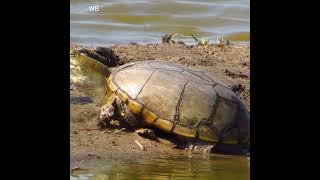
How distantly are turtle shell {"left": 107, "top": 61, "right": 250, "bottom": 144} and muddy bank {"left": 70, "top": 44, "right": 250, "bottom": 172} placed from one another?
20 centimetres

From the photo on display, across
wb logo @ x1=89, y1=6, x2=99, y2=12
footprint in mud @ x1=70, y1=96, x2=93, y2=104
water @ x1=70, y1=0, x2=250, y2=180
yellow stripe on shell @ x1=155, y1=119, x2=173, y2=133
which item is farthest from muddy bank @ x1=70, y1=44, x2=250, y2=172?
wb logo @ x1=89, y1=6, x2=99, y2=12

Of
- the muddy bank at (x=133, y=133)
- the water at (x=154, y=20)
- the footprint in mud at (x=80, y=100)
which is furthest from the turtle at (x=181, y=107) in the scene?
the water at (x=154, y=20)

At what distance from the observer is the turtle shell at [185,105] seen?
462cm

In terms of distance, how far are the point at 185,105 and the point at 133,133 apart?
1.59 feet

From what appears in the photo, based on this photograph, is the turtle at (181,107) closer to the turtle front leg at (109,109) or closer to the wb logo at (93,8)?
the turtle front leg at (109,109)

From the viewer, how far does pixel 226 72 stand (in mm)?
6879

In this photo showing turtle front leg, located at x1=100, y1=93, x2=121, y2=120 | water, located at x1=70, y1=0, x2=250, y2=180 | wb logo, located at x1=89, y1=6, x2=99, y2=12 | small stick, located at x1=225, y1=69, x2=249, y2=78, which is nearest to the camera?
turtle front leg, located at x1=100, y1=93, x2=121, y2=120

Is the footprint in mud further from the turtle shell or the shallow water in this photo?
the shallow water

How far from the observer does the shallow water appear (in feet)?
12.4

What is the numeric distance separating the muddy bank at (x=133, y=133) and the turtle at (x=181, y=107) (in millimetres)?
159
